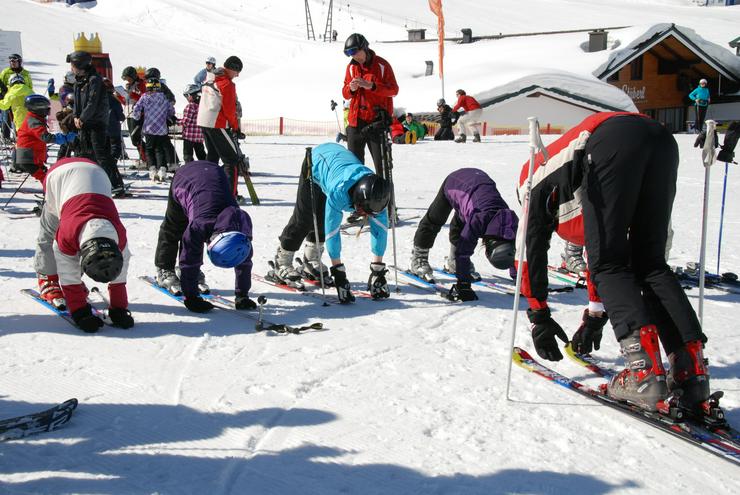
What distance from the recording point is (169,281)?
5367mm

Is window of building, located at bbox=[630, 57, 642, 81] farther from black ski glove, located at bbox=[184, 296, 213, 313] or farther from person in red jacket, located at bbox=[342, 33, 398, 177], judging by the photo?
black ski glove, located at bbox=[184, 296, 213, 313]

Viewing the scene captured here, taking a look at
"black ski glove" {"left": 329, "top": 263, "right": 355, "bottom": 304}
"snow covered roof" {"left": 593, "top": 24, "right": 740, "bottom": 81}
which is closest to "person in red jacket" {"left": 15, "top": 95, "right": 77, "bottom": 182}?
"black ski glove" {"left": 329, "top": 263, "right": 355, "bottom": 304}

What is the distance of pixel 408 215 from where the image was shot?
9.23m

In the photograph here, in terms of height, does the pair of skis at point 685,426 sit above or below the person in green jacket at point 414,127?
below

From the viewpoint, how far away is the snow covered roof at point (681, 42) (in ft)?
91.3

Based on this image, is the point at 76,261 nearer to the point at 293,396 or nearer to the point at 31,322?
the point at 31,322

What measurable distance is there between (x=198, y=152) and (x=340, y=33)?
54730 mm

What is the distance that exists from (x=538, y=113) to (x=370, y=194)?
23744 millimetres

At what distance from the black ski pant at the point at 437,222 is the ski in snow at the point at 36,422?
3.41 m

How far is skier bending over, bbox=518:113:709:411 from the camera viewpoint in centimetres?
309

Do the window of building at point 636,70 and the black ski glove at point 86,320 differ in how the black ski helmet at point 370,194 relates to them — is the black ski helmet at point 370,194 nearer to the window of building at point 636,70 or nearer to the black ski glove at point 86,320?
the black ski glove at point 86,320

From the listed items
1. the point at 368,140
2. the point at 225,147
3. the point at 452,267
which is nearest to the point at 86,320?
the point at 452,267

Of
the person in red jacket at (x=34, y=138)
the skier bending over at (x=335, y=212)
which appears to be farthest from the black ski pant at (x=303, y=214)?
the person in red jacket at (x=34, y=138)

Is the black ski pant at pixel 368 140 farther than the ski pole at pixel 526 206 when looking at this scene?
Yes
